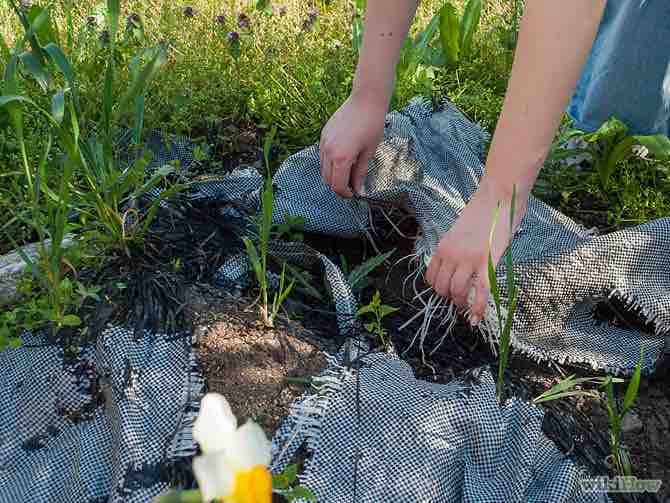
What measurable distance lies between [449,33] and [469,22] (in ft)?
0.30

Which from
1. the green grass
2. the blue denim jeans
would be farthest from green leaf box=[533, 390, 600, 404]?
the blue denim jeans

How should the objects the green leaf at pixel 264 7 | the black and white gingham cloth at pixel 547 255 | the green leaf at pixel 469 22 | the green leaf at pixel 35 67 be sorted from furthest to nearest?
1. the green leaf at pixel 264 7
2. the green leaf at pixel 469 22
3. the black and white gingham cloth at pixel 547 255
4. the green leaf at pixel 35 67

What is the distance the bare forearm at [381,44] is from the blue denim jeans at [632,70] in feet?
2.50

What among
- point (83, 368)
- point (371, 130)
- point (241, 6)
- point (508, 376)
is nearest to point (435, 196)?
point (371, 130)

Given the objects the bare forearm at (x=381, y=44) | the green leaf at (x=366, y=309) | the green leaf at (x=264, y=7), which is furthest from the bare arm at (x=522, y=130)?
the green leaf at (x=264, y=7)

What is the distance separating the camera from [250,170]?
1826 millimetres

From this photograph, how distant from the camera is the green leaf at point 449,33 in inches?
90.1

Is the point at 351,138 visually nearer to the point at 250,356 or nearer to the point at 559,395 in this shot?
the point at 250,356

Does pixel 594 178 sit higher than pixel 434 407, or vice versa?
pixel 594 178

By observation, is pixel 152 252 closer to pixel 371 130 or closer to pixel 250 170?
pixel 250 170

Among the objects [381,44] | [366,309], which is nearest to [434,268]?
[366,309]

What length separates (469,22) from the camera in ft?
7.82

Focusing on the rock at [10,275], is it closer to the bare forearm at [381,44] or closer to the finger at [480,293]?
the bare forearm at [381,44]

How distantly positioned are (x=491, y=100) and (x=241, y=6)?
3.57 ft
